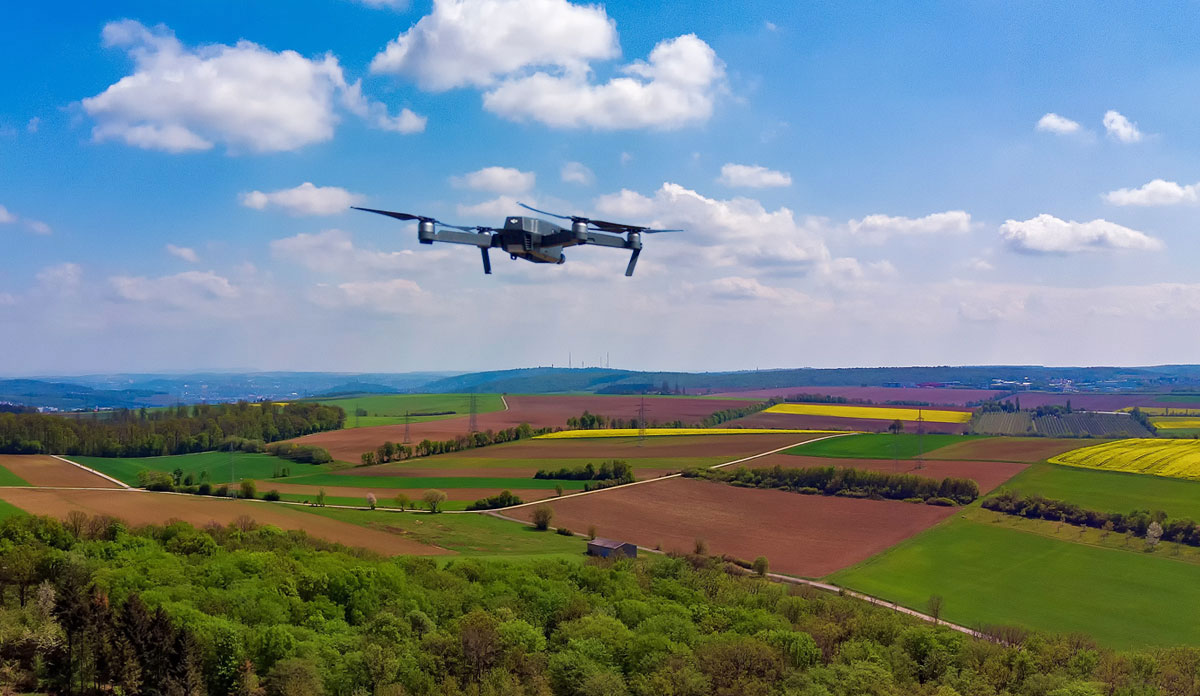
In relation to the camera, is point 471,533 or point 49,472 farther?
point 49,472

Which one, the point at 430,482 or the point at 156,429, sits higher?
the point at 156,429

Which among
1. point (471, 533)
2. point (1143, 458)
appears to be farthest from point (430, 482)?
point (1143, 458)

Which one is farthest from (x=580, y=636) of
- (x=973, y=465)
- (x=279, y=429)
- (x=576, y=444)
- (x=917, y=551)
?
(x=279, y=429)

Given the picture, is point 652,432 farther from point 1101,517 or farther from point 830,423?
point 1101,517

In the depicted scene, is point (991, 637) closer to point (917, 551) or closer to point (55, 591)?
point (917, 551)

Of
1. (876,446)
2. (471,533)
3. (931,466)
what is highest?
(876,446)

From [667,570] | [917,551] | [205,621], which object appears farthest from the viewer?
[917,551]
